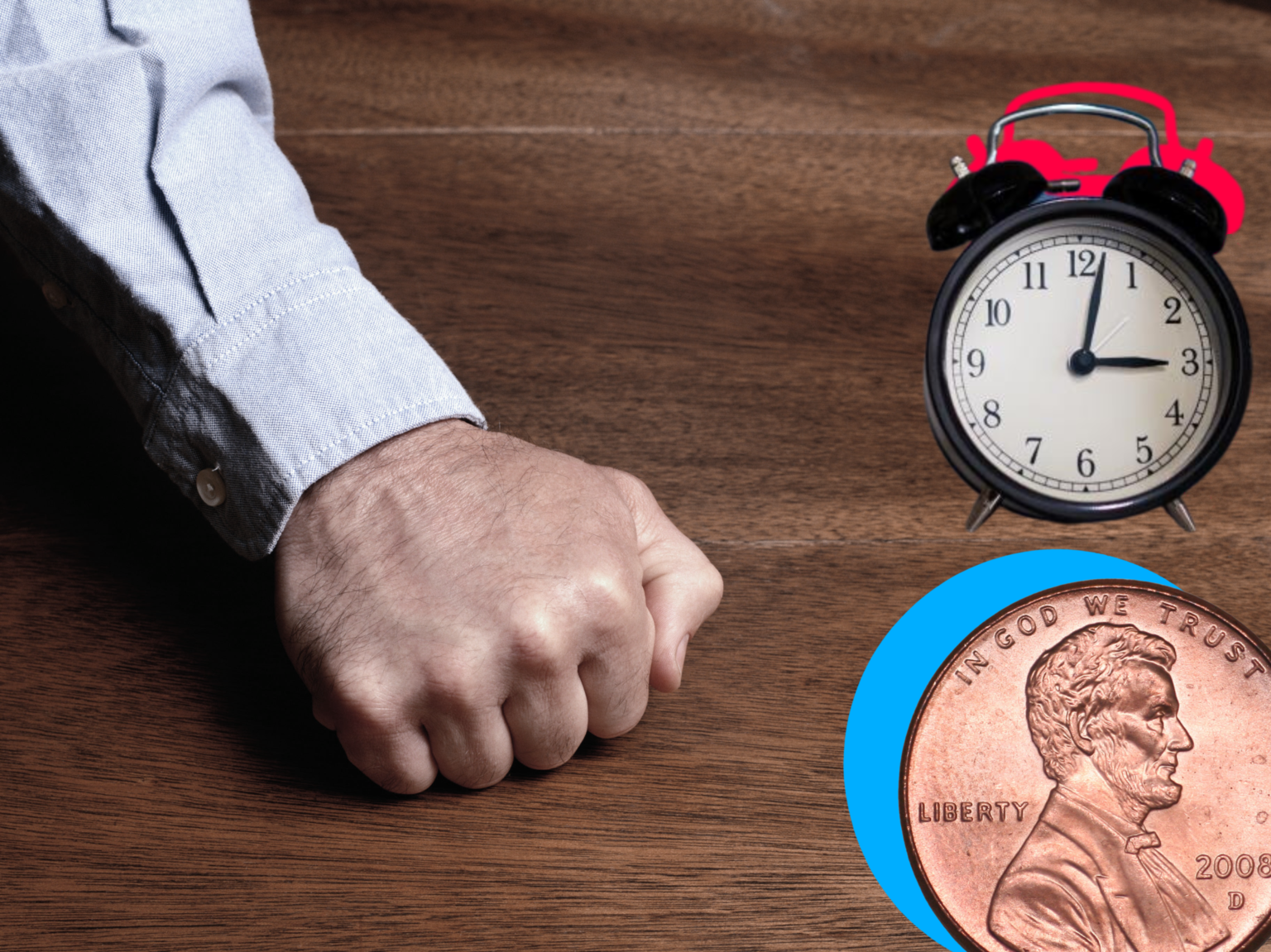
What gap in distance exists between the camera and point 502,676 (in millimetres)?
598

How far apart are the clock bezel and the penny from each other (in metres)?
0.07

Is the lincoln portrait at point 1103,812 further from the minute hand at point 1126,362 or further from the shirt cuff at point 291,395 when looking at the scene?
the shirt cuff at point 291,395

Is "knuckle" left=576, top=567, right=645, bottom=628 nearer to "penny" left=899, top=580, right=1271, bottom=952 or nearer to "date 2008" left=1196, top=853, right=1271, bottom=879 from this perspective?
"penny" left=899, top=580, right=1271, bottom=952

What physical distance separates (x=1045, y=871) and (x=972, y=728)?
0.28 ft

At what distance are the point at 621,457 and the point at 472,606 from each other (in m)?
0.21

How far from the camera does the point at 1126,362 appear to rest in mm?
717

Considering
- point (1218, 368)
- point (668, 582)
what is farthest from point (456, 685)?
point (1218, 368)

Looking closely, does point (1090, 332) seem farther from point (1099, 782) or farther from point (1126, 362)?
point (1099, 782)

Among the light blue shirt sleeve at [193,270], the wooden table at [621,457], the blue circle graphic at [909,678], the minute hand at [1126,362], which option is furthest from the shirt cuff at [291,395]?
the minute hand at [1126,362]

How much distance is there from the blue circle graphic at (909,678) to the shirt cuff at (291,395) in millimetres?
316

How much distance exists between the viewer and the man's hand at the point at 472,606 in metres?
0.59

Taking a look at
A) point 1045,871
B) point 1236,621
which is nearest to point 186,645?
point 1045,871

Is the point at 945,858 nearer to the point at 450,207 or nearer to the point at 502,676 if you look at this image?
the point at 502,676

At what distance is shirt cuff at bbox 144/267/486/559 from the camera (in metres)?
0.64
